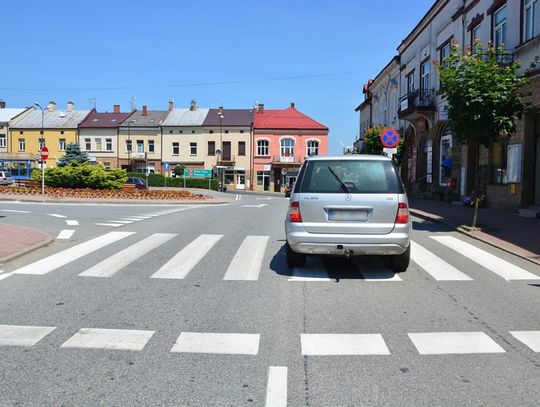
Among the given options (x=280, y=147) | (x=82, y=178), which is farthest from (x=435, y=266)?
(x=280, y=147)

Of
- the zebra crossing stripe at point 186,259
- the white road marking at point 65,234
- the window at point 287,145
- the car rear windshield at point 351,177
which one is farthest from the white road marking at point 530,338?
the window at point 287,145

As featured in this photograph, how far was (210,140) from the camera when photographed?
62.2 meters

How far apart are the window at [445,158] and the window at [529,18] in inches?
330

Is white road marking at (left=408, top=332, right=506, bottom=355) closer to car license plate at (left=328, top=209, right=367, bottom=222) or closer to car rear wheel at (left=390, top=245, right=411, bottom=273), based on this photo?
car license plate at (left=328, top=209, right=367, bottom=222)

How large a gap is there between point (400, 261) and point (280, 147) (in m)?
54.5

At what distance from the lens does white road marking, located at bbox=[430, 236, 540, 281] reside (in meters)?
8.01

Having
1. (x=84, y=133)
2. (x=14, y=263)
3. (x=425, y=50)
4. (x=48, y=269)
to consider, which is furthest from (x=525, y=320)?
(x=84, y=133)

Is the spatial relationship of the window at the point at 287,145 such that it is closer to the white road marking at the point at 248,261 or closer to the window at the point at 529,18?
the window at the point at 529,18

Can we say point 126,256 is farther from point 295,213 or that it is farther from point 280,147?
point 280,147

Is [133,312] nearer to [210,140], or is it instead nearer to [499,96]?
[499,96]

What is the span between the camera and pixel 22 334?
195 inches

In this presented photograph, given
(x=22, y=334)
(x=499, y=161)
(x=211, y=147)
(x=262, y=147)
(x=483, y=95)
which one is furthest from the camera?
(x=211, y=147)

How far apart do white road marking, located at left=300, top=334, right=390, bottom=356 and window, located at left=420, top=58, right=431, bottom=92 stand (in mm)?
25050

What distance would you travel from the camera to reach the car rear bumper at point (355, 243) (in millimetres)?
7367
